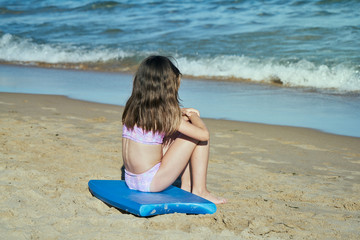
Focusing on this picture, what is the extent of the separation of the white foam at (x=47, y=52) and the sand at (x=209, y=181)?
6.36 m

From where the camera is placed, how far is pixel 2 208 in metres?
3.20

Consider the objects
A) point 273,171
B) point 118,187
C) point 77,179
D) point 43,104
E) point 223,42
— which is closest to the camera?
point 118,187

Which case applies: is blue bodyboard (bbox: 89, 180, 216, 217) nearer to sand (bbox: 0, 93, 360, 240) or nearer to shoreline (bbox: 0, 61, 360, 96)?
sand (bbox: 0, 93, 360, 240)

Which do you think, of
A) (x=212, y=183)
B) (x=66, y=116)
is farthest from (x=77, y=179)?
(x=66, y=116)

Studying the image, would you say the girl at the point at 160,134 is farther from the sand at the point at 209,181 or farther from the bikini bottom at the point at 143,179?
the sand at the point at 209,181

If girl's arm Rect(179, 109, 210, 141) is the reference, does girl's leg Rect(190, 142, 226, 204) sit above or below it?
below

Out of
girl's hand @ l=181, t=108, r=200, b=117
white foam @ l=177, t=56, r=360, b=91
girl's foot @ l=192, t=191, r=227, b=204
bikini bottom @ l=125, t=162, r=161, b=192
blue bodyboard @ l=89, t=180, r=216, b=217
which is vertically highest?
white foam @ l=177, t=56, r=360, b=91

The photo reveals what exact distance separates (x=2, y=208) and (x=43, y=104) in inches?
169

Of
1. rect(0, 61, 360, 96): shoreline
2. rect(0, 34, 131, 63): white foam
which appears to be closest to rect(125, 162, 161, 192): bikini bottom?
rect(0, 61, 360, 96): shoreline

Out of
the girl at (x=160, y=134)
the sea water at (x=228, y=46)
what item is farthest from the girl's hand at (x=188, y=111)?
the sea water at (x=228, y=46)

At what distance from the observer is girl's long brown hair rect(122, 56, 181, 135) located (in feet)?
11.2

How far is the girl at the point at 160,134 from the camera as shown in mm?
3424

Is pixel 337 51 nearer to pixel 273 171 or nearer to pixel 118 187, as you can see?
pixel 273 171

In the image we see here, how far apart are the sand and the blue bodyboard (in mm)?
60
